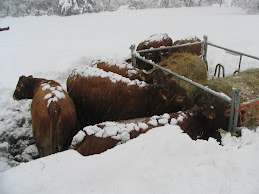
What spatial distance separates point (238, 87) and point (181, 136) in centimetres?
272

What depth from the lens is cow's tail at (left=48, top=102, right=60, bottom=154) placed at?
357 centimetres

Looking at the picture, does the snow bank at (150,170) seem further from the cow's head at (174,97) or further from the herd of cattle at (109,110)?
the cow's head at (174,97)

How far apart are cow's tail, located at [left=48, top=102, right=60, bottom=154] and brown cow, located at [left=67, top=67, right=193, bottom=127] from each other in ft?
2.94

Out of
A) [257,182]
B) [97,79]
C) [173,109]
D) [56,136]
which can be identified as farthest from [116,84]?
[257,182]

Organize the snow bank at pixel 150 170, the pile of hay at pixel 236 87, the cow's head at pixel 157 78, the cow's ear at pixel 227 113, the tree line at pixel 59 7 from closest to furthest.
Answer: the snow bank at pixel 150 170, the cow's ear at pixel 227 113, the cow's head at pixel 157 78, the pile of hay at pixel 236 87, the tree line at pixel 59 7

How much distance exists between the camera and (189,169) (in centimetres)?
221

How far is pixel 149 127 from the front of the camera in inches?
127

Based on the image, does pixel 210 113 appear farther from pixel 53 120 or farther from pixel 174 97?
pixel 53 120

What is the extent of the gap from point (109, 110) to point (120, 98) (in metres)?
0.32

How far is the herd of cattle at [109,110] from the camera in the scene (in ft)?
10.3

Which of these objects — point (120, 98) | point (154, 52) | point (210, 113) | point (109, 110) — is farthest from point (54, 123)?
point (154, 52)

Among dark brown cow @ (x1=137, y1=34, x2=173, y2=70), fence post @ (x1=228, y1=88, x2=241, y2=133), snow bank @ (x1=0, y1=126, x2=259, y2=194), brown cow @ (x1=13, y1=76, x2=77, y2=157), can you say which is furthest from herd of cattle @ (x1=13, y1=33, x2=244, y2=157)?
dark brown cow @ (x1=137, y1=34, x2=173, y2=70)

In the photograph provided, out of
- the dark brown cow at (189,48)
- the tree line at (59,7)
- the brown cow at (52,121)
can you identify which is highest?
the tree line at (59,7)

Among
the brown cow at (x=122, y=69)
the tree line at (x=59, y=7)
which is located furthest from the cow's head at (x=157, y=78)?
the tree line at (x=59, y=7)
